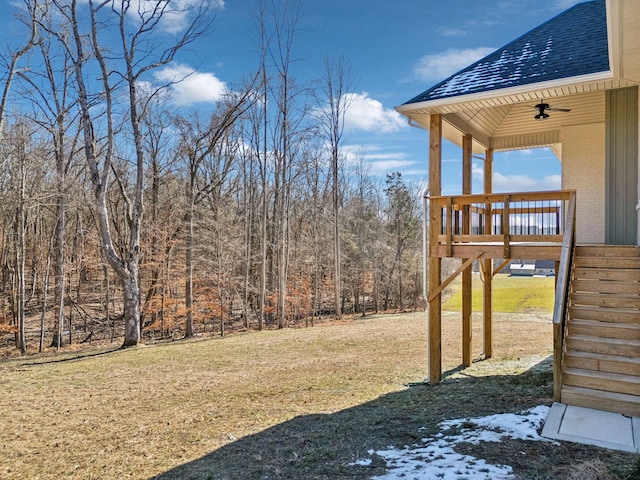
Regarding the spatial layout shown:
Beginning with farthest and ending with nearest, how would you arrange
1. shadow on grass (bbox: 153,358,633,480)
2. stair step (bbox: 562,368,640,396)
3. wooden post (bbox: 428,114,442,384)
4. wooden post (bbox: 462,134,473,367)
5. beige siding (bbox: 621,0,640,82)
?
wooden post (bbox: 462,134,473,367), wooden post (bbox: 428,114,442,384), stair step (bbox: 562,368,640,396), beige siding (bbox: 621,0,640,82), shadow on grass (bbox: 153,358,633,480)

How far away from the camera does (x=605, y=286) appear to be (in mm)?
5496

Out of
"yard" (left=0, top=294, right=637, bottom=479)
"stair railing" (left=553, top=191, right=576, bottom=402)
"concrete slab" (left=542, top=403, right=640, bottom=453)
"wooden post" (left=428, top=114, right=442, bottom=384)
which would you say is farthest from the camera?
"wooden post" (left=428, top=114, right=442, bottom=384)

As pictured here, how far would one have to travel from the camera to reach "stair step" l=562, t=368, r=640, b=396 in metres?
4.42

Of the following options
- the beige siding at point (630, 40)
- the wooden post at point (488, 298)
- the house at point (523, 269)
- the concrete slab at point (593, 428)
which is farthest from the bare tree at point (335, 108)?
the house at point (523, 269)

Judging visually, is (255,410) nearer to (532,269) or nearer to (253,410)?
(253,410)

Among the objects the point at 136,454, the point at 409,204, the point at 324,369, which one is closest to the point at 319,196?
the point at 409,204

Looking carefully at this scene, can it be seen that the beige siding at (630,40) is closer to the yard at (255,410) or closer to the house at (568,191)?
the house at (568,191)

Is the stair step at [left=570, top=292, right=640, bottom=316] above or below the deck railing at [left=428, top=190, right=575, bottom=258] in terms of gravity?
below

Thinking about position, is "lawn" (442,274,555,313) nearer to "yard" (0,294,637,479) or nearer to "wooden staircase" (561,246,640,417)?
"yard" (0,294,637,479)

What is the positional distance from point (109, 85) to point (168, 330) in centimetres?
1047

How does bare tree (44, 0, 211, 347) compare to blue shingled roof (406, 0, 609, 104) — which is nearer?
blue shingled roof (406, 0, 609, 104)

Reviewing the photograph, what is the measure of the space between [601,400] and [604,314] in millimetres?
1189

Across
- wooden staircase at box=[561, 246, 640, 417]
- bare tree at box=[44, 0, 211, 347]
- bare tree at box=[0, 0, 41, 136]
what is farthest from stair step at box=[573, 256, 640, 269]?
bare tree at box=[0, 0, 41, 136]

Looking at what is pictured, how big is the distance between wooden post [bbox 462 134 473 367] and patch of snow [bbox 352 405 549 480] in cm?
348
